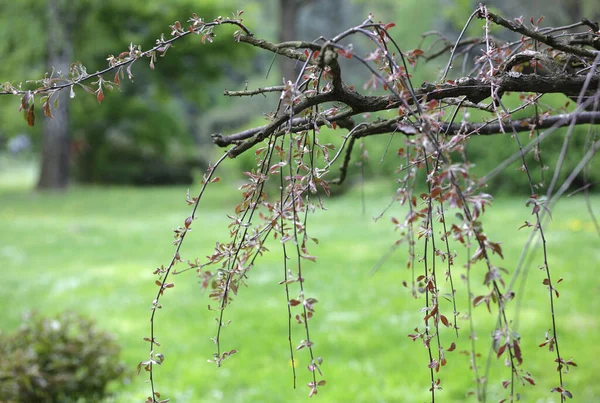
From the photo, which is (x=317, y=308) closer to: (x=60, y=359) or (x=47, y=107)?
(x=60, y=359)

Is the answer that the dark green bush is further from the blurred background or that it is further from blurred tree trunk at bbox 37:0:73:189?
blurred tree trunk at bbox 37:0:73:189

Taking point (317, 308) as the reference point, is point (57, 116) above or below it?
above

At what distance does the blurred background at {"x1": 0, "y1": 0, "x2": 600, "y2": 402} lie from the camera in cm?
480

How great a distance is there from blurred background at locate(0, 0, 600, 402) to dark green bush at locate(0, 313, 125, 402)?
0.05 meters

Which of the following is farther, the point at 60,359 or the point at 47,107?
the point at 60,359

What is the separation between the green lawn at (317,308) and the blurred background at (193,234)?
0.08ft

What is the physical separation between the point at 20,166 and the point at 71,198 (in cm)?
3117

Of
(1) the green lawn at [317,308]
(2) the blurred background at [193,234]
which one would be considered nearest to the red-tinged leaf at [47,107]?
(2) the blurred background at [193,234]

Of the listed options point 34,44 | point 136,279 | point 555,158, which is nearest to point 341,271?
point 136,279

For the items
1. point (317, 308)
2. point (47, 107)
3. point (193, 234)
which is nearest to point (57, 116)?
point (193, 234)

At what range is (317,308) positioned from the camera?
6438mm

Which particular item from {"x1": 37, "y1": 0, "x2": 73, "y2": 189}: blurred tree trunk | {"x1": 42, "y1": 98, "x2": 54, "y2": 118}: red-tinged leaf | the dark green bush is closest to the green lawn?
the dark green bush

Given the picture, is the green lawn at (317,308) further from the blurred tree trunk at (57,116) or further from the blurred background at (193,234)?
the blurred tree trunk at (57,116)

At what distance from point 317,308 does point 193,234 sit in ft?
16.9
